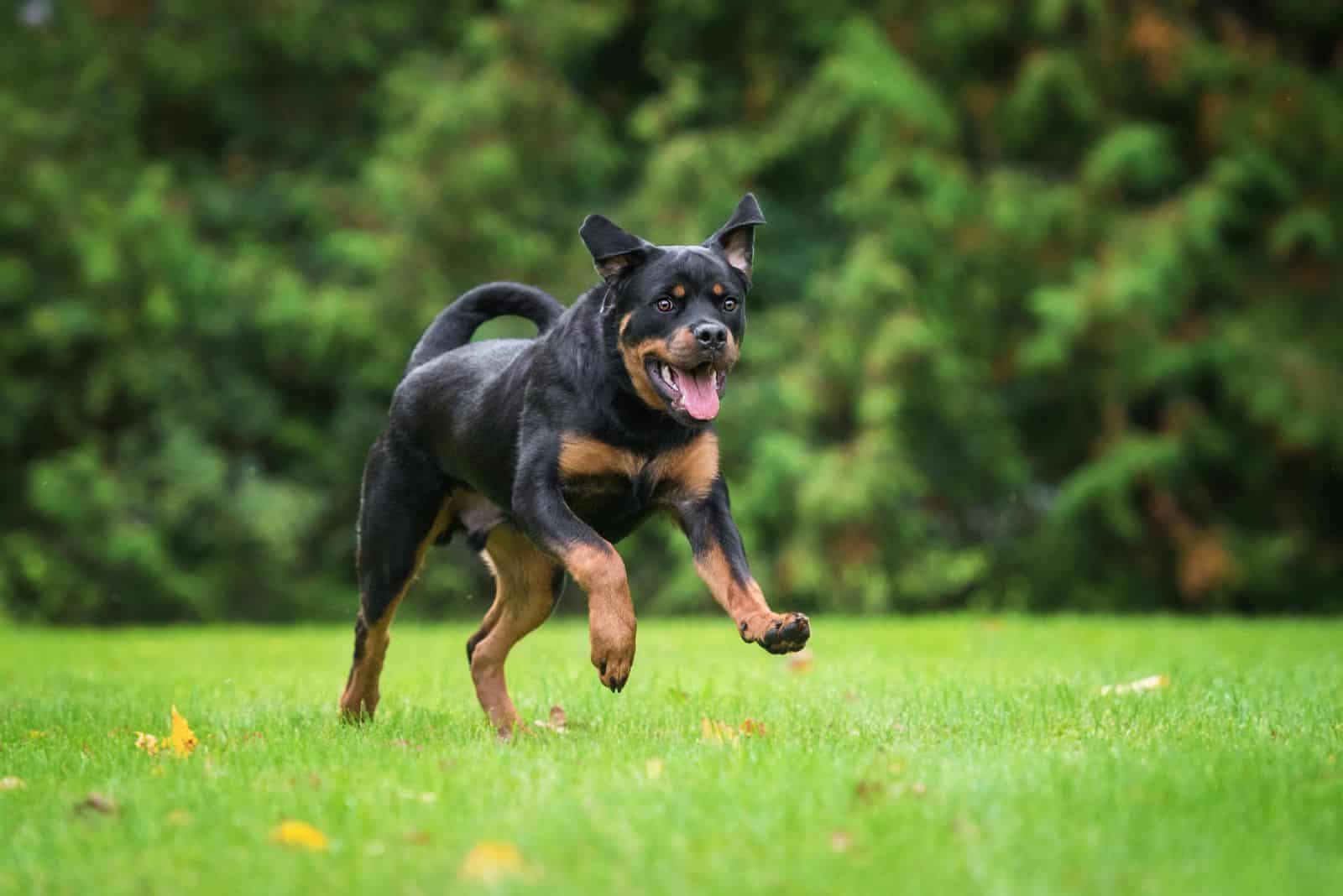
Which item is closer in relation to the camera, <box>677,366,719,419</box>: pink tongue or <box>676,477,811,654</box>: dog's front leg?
<box>676,477,811,654</box>: dog's front leg

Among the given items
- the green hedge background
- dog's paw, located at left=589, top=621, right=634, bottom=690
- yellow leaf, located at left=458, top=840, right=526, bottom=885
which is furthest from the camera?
the green hedge background

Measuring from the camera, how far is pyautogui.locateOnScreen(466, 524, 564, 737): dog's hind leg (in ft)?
18.0

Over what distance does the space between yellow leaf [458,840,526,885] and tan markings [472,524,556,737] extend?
2.43m

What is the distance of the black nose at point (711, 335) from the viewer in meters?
4.66

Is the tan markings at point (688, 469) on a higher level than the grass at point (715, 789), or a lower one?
higher

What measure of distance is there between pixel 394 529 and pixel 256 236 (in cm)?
1105

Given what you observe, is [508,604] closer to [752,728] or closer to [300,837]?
[752,728]

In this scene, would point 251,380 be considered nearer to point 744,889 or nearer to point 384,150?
point 384,150

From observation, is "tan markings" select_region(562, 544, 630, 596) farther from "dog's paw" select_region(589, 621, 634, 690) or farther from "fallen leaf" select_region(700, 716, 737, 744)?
"fallen leaf" select_region(700, 716, 737, 744)

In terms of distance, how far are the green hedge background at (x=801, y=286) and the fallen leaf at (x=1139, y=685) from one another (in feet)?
24.2

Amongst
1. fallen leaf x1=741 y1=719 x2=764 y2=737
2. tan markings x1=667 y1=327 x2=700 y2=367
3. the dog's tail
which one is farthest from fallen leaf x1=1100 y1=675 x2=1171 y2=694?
the dog's tail

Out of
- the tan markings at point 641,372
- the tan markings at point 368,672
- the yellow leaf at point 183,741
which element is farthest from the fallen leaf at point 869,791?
the tan markings at point 368,672

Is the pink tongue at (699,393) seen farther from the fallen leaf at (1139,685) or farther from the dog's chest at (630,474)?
the fallen leaf at (1139,685)

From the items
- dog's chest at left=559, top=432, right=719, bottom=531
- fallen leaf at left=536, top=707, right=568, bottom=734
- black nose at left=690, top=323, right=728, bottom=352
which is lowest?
fallen leaf at left=536, top=707, right=568, bottom=734
